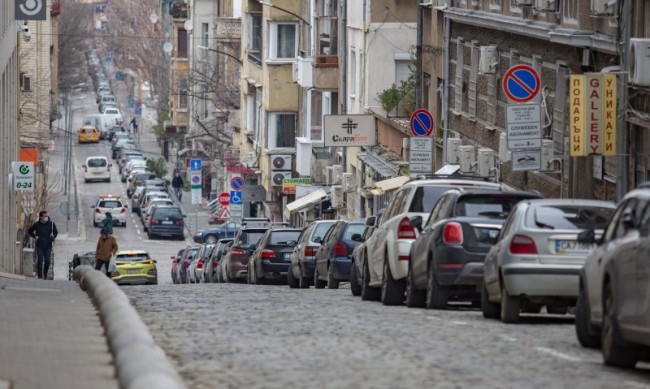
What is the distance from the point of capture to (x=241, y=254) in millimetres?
41000

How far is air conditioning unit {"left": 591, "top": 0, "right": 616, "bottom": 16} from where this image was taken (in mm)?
26328

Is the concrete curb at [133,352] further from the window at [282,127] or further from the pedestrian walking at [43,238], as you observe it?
the window at [282,127]

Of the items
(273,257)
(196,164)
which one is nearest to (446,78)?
(273,257)

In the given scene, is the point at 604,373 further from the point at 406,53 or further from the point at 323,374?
the point at 406,53

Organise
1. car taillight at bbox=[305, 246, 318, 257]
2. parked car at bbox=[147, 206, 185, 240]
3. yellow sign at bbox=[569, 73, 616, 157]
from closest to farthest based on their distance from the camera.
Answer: yellow sign at bbox=[569, 73, 616, 157] → car taillight at bbox=[305, 246, 318, 257] → parked car at bbox=[147, 206, 185, 240]

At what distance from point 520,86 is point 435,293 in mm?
7034

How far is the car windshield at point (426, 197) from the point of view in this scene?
22.2 m

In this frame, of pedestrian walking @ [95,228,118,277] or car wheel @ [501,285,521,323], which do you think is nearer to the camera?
car wheel @ [501,285,521,323]

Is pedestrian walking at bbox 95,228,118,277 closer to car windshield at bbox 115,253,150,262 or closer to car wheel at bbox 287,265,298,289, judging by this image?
car wheel at bbox 287,265,298,289

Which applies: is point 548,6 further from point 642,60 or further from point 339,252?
point 642,60

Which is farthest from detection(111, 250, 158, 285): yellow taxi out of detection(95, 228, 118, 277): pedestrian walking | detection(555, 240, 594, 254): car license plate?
detection(555, 240, 594, 254): car license plate

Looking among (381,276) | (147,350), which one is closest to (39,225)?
(381,276)

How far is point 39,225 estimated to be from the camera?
40000 millimetres

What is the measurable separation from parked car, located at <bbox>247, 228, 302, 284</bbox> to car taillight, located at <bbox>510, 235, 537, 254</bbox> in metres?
20.1
